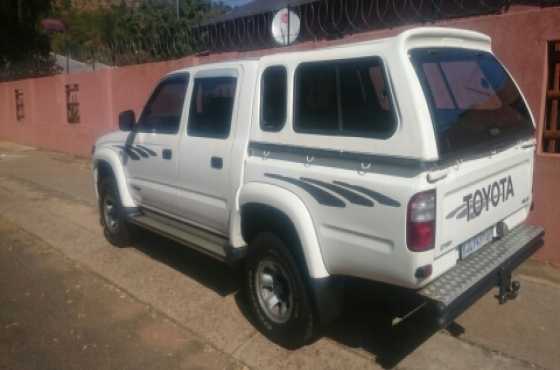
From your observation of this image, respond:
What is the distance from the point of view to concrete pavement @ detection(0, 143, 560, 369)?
3.50m

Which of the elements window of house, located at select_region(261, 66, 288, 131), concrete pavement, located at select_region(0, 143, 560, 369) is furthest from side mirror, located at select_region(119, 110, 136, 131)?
window of house, located at select_region(261, 66, 288, 131)

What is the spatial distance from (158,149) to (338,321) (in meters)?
2.30

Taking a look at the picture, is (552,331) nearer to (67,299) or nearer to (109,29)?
(67,299)

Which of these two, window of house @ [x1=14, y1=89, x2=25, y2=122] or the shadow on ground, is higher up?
window of house @ [x1=14, y1=89, x2=25, y2=122]

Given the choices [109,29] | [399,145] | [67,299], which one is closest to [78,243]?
[67,299]

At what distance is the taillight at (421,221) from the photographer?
8.89ft

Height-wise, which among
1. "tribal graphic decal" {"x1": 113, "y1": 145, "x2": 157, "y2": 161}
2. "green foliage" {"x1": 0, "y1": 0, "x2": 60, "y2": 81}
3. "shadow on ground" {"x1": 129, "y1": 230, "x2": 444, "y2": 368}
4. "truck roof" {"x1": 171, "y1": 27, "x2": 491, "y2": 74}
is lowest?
"shadow on ground" {"x1": 129, "y1": 230, "x2": 444, "y2": 368}

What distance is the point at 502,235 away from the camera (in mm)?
3529

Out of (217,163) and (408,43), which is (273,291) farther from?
(408,43)

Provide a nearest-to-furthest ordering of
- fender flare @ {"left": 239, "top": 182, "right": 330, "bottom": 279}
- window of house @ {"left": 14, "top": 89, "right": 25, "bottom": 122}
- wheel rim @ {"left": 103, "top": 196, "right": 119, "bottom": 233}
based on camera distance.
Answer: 1. fender flare @ {"left": 239, "top": 182, "right": 330, "bottom": 279}
2. wheel rim @ {"left": 103, "top": 196, "right": 119, "bottom": 233}
3. window of house @ {"left": 14, "top": 89, "right": 25, "bottom": 122}

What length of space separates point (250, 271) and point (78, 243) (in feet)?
10.6

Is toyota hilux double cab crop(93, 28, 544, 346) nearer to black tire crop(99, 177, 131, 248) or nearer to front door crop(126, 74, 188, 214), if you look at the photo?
front door crop(126, 74, 188, 214)

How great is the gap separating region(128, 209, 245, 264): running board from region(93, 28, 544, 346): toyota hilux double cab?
20mm

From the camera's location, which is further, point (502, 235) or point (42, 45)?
point (42, 45)
